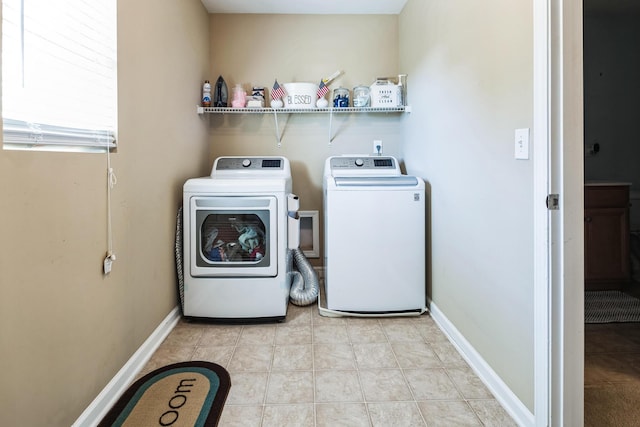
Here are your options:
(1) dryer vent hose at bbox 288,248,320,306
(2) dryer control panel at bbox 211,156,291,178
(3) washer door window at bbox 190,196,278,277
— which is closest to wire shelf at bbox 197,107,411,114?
(2) dryer control panel at bbox 211,156,291,178

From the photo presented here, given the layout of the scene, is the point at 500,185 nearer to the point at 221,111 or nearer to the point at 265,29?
the point at 221,111

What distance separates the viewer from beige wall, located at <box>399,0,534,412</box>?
55.5 inches

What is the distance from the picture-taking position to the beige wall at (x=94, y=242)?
107cm

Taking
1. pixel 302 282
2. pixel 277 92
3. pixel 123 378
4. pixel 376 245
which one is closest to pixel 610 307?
pixel 376 245

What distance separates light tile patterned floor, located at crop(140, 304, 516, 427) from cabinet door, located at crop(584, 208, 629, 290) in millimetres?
1499

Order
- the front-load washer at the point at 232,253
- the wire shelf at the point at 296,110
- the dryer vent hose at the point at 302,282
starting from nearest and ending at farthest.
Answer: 1. the front-load washer at the point at 232,253
2. the dryer vent hose at the point at 302,282
3. the wire shelf at the point at 296,110

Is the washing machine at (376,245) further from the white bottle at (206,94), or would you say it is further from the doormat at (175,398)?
Result: the white bottle at (206,94)

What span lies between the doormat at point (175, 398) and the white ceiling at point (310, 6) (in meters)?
2.67

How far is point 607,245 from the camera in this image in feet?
9.39

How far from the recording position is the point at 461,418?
1488mm

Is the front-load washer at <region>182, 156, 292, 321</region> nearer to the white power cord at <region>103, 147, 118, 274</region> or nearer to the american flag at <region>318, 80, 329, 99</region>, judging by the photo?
the white power cord at <region>103, 147, 118, 274</region>

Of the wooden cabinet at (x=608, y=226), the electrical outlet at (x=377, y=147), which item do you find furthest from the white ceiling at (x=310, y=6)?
the wooden cabinet at (x=608, y=226)

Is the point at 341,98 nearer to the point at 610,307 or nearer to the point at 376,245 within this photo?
the point at 376,245

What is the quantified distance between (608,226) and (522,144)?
2.10 meters
